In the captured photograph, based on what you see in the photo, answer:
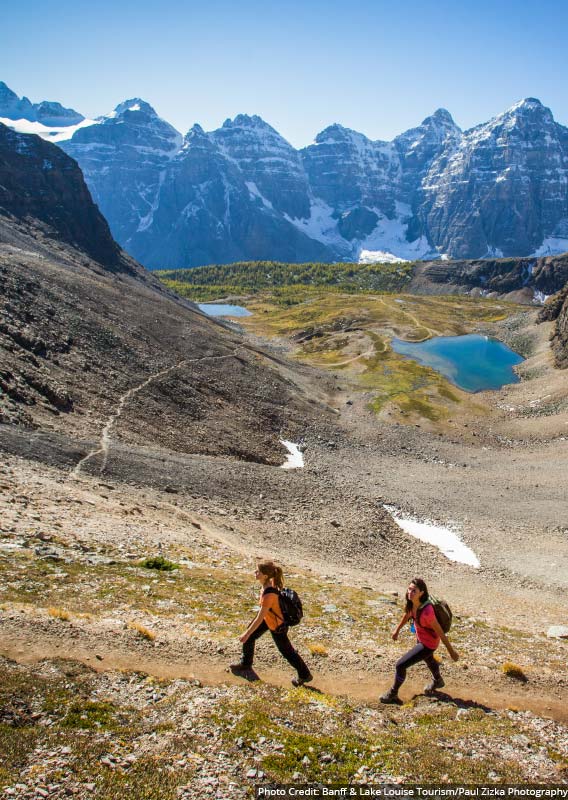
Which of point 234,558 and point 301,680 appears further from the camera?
point 234,558

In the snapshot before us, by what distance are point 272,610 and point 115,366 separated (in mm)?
50514

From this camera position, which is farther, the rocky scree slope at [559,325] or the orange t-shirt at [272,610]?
the rocky scree slope at [559,325]

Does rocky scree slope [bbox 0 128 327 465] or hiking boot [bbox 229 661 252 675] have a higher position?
rocky scree slope [bbox 0 128 327 465]

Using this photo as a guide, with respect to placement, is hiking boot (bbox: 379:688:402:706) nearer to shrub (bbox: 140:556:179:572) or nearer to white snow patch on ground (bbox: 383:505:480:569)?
shrub (bbox: 140:556:179:572)

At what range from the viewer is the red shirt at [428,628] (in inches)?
577

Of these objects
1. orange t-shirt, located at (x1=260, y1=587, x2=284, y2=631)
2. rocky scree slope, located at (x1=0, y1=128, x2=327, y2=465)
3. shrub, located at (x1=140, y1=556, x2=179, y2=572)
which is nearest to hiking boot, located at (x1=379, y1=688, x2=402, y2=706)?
orange t-shirt, located at (x1=260, y1=587, x2=284, y2=631)

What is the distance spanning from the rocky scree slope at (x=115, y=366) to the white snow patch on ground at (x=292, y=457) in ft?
3.67

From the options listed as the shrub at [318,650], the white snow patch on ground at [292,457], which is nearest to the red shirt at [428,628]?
the shrub at [318,650]

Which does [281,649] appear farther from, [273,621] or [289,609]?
[289,609]

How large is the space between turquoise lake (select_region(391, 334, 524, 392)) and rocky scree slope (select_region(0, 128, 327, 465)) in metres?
53.1

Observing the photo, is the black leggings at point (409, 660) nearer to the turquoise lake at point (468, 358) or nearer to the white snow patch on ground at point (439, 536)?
the white snow patch on ground at point (439, 536)

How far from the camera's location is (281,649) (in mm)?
14516

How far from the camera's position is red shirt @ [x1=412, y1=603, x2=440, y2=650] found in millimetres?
14656

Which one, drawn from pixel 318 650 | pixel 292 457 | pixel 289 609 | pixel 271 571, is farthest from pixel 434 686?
pixel 292 457
